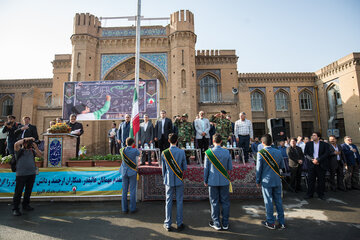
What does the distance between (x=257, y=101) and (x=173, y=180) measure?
2182cm

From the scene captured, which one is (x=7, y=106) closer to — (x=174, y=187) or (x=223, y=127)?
(x=223, y=127)

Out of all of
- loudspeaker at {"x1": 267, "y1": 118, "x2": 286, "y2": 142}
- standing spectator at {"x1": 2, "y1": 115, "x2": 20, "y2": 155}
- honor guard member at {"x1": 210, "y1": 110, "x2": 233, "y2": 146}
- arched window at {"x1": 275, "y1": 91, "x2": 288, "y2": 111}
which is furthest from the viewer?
arched window at {"x1": 275, "y1": 91, "x2": 288, "y2": 111}

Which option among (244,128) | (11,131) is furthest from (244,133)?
(11,131)

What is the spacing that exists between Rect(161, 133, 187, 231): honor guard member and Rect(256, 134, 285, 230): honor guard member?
147 cm

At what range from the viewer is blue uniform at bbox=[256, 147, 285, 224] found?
12.4 feet

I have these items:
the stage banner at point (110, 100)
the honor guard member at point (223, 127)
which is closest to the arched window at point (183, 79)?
the stage banner at point (110, 100)

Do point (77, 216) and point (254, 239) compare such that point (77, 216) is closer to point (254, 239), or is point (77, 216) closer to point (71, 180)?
point (71, 180)

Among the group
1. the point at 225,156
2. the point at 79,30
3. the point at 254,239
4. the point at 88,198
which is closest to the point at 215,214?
the point at 254,239

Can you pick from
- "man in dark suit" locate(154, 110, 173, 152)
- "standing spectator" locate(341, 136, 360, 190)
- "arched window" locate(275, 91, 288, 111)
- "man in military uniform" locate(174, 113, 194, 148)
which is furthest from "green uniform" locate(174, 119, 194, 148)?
"arched window" locate(275, 91, 288, 111)

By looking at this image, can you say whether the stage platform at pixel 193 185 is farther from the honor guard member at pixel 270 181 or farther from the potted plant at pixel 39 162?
the potted plant at pixel 39 162

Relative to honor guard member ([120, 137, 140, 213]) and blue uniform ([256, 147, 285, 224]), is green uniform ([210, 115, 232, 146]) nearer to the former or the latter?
blue uniform ([256, 147, 285, 224])

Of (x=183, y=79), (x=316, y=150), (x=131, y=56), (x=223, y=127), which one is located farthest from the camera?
(x=131, y=56)

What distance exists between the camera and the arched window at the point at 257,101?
925 inches

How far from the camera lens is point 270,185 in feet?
12.5
